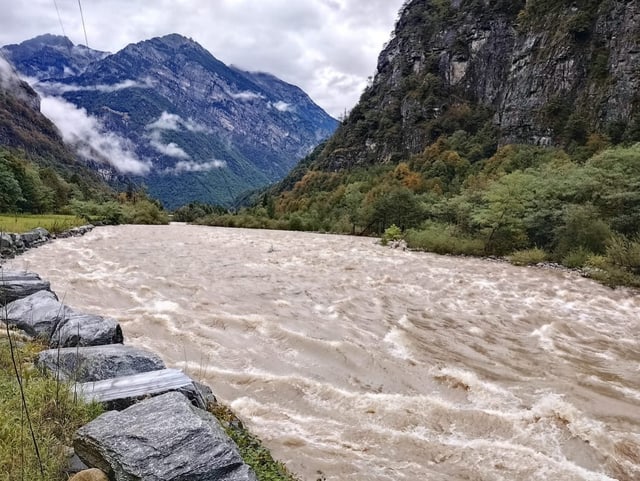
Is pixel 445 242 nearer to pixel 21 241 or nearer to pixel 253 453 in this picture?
pixel 21 241

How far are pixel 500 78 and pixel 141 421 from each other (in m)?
95.2

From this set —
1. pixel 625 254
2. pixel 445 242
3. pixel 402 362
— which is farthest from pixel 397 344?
pixel 445 242

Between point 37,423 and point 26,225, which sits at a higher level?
point 37,423

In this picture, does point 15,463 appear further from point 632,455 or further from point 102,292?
point 102,292

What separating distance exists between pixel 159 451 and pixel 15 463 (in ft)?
3.28

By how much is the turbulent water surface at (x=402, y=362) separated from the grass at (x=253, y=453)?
1.47ft

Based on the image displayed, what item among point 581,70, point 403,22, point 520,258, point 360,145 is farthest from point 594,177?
point 403,22

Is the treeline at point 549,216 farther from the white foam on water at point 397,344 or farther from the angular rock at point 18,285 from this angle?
the angular rock at point 18,285

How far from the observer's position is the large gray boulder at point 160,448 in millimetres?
2953

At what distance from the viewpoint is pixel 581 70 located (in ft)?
194

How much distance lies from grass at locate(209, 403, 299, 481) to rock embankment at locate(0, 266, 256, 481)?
30 cm

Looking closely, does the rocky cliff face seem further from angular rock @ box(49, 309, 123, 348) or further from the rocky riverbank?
the rocky riverbank

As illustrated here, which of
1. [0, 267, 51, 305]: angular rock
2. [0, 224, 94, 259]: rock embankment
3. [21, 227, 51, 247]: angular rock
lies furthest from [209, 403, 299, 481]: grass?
[21, 227, 51, 247]: angular rock

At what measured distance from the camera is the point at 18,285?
8617mm
